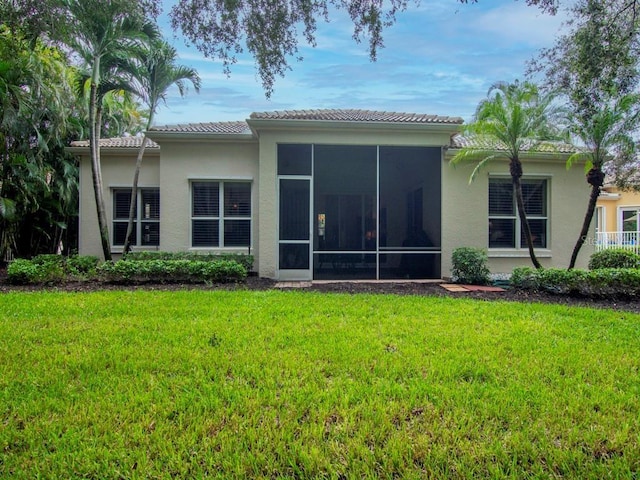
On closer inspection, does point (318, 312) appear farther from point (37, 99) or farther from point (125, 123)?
point (125, 123)

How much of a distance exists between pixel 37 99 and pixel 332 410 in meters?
14.9

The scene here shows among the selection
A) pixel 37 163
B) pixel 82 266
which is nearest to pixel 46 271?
pixel 82 266

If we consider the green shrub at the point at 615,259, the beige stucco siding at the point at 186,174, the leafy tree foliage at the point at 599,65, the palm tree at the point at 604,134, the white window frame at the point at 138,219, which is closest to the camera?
the leafy tree foliage at the point at 599,65

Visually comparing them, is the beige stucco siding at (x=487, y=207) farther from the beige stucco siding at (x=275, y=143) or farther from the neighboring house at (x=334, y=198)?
the beige stucco siding at (x=275, y=143)

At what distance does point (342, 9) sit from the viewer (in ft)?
16.6

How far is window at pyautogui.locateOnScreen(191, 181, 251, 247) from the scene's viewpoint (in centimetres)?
1192

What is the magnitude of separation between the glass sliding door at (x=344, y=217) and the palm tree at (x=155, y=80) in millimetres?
4647

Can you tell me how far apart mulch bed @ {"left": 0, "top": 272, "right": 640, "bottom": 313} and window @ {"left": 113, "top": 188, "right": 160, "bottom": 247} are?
10.2 ft

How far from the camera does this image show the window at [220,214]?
11922mm

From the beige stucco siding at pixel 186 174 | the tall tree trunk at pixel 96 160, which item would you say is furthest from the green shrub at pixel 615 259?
the tall tree trunk at pixel 96 160

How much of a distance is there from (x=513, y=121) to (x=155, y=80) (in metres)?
9.94

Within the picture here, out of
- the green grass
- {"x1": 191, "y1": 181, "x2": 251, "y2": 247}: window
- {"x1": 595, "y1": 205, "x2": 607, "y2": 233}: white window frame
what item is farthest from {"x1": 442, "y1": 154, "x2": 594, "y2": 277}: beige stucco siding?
{"x1": 595, "y1": 205, "x2": 607, "y2": 233}: white window frame

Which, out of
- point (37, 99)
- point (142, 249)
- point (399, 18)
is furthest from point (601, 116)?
point (37, 99)

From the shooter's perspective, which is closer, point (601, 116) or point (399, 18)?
point (399, 18)
